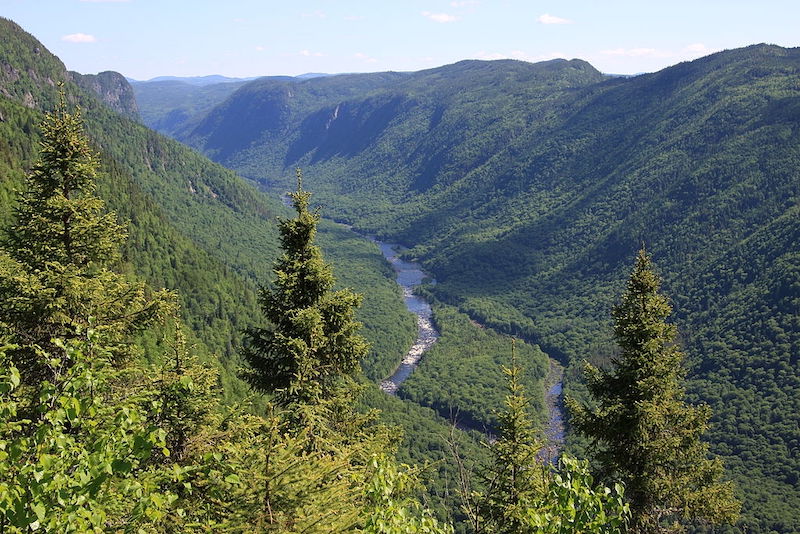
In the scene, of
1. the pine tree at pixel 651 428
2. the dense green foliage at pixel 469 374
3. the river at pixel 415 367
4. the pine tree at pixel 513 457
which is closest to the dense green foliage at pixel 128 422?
the pine tree at pixel 513 457

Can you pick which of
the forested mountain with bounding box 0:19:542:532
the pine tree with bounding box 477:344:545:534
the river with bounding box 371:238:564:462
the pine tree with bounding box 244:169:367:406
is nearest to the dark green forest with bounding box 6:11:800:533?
the pine tree with bounding box 477:344:545:534

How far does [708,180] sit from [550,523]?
206 m

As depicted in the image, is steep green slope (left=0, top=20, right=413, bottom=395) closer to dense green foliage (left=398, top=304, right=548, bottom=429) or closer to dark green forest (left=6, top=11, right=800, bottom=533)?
dark green forest (left=6, top=11, right=800, bottom=533)

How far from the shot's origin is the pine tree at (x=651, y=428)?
20797mm

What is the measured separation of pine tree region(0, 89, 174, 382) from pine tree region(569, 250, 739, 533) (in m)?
17.1

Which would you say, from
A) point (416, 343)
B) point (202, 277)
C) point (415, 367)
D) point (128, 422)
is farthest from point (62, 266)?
point (416, 343)

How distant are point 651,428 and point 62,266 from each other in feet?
68.7

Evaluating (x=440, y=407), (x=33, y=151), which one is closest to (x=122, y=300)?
(x=33, y=151)

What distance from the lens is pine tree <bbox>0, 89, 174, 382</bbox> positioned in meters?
16.7

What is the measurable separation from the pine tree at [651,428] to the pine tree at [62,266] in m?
17.1

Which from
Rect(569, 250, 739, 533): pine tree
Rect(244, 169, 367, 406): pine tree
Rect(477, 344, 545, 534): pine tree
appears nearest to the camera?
Rect(569, 250, 739, 533): pine tree

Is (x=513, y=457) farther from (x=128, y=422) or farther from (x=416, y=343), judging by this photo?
(x=416, y=343)

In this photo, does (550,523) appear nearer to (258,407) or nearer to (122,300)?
(122,300)

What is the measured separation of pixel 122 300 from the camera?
62.3ft
